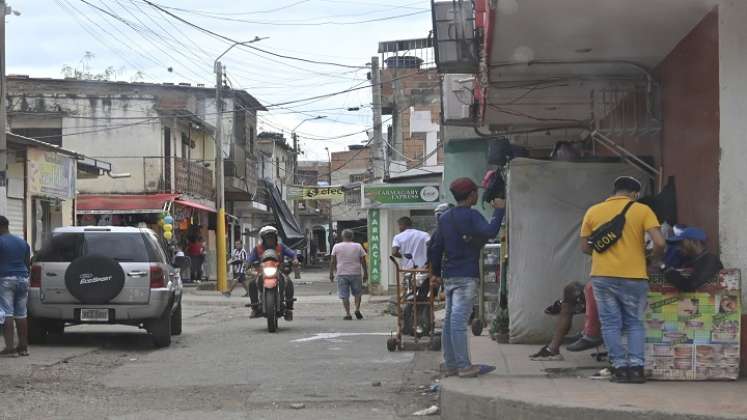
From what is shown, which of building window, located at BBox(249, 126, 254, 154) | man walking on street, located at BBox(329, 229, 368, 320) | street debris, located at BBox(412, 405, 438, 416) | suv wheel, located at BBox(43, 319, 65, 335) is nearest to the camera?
street debris, located at BBox(412, 405, 438, 416)

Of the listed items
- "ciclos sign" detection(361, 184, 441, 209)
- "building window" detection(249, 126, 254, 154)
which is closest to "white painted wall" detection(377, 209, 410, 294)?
"ciclos sign" detection(361, 184, 441, 209)

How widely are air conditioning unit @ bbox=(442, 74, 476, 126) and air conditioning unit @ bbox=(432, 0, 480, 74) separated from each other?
321cm

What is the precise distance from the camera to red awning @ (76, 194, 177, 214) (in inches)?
1287

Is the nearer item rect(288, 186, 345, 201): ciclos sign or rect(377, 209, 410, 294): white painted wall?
rect(377, 209, 410, 294): white painted wall

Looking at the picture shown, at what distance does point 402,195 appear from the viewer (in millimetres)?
28984

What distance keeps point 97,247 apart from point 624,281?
813 cm

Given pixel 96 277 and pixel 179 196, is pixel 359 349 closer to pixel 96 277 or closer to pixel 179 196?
pixel 96 277

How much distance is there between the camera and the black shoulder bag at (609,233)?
7652 mm

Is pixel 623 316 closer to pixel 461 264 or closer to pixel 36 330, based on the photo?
pixel 461 264

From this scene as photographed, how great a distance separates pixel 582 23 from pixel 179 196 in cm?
2627

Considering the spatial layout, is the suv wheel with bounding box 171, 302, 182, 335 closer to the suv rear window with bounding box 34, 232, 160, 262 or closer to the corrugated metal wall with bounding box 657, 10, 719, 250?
the suv rear window with bounding box 34, 232, 160, 262

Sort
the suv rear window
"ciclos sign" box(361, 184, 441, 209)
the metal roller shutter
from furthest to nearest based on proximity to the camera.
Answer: "ciclos sign" box(361, 184, 441, 209), the metal roller shutter, the suv rear window

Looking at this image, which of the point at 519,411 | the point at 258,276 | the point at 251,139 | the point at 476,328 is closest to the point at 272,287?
the point at 258,276

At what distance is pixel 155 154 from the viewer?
34844 mm
